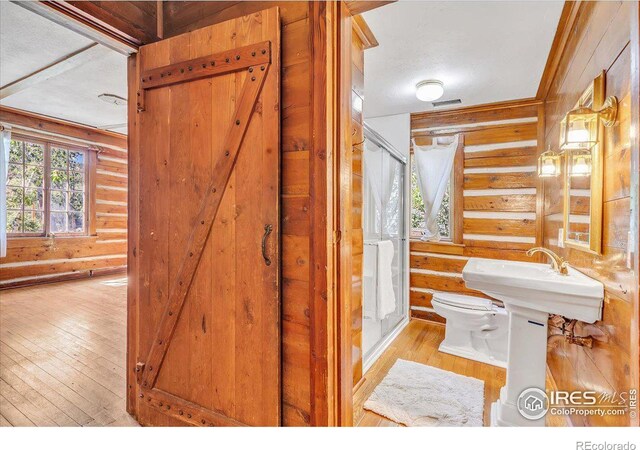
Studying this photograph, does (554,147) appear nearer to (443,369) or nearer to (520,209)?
(520,209)

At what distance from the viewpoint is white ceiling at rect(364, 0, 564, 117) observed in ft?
5.86

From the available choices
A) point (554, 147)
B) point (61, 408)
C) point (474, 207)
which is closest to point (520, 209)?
point (474, 207)

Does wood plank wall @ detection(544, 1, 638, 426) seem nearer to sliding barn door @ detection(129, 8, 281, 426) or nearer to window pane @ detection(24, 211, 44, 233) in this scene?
sliding barn door @ detection(129, 8, 281, 426)

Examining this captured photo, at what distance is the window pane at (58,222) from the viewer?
15.0 ft

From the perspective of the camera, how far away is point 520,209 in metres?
3.06

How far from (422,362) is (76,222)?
17.9 feet

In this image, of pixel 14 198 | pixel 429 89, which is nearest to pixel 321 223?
pixel 429 89

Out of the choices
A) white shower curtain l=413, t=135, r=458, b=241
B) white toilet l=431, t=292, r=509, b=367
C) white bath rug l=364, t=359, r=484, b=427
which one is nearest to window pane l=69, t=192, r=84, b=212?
white shower curtain l=413, t=135, r=458, b=241

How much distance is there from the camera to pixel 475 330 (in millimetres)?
2633

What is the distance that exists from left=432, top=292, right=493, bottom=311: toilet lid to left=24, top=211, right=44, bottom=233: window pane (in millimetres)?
5497

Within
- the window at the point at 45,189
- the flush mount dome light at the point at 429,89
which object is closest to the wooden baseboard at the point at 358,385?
the flush mount dome light at the point at 429,89

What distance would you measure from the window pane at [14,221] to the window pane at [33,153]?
2.44 ft

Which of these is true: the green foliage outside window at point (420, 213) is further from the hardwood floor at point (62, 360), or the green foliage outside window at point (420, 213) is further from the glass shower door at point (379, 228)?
the hardwood floor at point (62, 360)

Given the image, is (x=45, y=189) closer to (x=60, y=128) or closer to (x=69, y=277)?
(x=60, y=128)
